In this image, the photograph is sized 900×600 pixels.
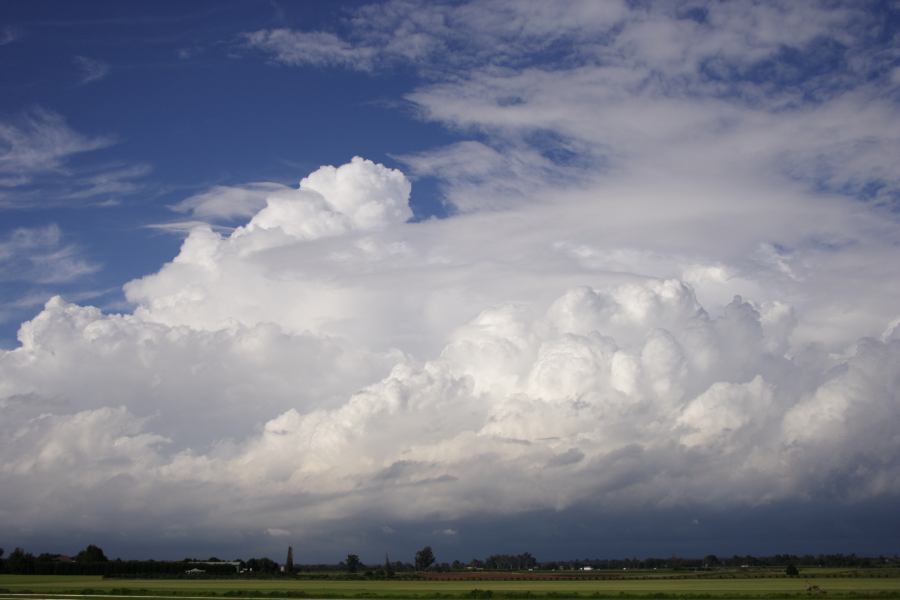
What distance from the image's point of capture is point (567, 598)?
78938mm

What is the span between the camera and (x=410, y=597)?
81.9 m

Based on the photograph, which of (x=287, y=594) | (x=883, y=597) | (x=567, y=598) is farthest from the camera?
(x=287, y=594)

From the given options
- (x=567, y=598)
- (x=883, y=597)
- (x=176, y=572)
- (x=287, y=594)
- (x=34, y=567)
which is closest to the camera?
(x=883, y=597)

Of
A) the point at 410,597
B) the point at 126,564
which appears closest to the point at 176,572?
the point at 126,564

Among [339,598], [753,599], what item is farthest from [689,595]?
[339,598]

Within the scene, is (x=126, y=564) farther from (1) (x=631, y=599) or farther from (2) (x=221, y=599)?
(1) (x=631, y=599)

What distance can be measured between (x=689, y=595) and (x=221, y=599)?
148 feet

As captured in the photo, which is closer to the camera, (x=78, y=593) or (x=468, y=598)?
(x=468, y=598)

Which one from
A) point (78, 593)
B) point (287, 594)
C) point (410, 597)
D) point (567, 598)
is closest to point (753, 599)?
point (567, 598)

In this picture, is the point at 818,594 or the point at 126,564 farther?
the point at 126,564

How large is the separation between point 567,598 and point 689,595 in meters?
12.5

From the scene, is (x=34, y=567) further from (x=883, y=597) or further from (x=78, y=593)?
(x=883, y=597)

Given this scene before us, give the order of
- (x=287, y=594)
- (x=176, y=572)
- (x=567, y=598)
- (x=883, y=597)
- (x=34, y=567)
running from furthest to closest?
(x=176, y=572) → (x=34, y=567) → (x=287, y=594) → (x=567, y=598) → (x=883, y=597)

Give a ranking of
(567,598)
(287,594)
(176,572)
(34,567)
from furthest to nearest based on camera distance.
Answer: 1. (176,572)
2. (34,567)
3. (287,594)
4. (567,598)
